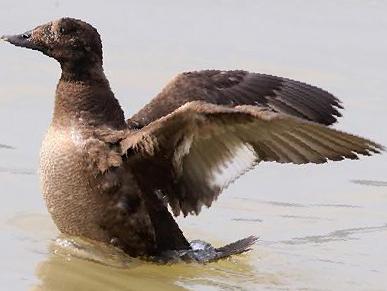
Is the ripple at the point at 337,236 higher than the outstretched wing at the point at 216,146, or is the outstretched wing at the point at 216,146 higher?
the outstretched wing at the point at 216,146

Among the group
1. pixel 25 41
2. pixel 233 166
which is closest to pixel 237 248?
pixel 233 166

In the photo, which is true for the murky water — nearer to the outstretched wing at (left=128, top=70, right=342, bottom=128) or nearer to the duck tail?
the duck tail

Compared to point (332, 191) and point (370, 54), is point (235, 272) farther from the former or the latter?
point (370, 54)

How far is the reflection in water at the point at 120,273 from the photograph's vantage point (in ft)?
28.1

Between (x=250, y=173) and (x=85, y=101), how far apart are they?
247 centimetres

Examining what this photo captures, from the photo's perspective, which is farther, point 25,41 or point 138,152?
point 25,41

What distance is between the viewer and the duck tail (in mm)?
9109

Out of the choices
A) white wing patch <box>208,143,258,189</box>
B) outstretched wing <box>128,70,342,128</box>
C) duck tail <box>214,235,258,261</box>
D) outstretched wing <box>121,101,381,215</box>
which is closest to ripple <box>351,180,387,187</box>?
outstretched wing <box>128,70,342,128</box>

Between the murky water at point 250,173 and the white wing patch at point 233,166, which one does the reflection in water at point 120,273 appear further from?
the white wing patch at point 233,166

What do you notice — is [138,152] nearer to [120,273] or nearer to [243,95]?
[120,273]

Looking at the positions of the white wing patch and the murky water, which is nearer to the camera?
the white wing patch

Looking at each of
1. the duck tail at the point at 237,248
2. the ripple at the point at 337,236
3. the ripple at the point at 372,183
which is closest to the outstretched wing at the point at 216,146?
the duck tail at the point at 237,248

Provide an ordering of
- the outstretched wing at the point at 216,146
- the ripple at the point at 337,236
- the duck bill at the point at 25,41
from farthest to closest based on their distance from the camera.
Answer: the ripple at the point at 337,236
the duck bill at the point at 25,41
the outstretched wing at the point at 216,146

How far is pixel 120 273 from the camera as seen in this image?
8.80 meters
